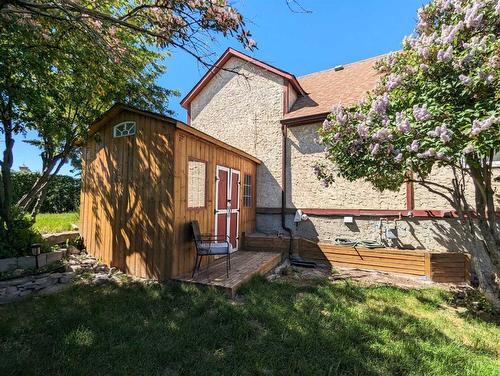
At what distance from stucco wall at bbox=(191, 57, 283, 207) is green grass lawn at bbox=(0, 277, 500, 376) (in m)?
4.94

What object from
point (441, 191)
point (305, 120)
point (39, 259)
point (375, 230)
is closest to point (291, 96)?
point (305, 120)

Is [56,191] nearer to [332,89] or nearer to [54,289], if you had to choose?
[54,289]

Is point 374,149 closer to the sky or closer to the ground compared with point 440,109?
closer to the ground

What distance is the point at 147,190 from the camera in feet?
16.9

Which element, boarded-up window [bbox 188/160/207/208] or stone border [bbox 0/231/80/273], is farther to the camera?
boarded-up window [bbox 188/160/207/208]

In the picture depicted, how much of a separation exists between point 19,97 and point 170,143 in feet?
8.47

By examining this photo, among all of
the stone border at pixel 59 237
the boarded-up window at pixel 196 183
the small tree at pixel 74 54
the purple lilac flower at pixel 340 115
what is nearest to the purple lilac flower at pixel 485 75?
the purple lilac flower at pixel 340 115

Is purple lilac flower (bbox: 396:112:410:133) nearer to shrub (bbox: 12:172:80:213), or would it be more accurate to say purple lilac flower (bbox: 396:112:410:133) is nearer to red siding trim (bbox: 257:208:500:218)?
red siding trim (bbox: 257:208:500:218)

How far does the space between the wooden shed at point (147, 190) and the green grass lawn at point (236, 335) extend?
2.79ft

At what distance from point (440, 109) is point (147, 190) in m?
5.01

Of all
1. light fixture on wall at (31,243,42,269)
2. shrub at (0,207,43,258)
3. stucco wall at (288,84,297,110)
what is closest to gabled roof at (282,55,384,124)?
stucco wall at (288,84,297,110)

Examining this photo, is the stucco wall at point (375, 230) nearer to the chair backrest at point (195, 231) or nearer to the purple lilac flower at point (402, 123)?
the purple lilac flower at point (402, 123)

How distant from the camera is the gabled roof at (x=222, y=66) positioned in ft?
30.1

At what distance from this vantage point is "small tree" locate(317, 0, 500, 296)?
3.08m
